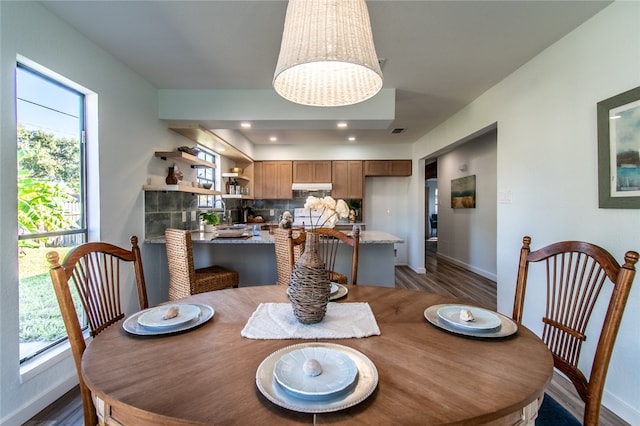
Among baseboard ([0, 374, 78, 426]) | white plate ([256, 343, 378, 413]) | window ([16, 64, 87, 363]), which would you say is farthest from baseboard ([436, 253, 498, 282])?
window ([16, 64, 87, 363])

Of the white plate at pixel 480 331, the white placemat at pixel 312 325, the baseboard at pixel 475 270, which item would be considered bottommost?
the baseboard at pixel 475 270

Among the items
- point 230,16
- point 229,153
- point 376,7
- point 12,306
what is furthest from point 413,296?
point 229,153

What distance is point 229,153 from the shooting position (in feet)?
14.8

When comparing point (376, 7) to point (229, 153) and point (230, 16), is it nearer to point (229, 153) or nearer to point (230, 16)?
point (230, 16)

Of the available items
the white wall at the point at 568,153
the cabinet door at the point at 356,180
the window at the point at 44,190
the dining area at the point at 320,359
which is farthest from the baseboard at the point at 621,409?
the cabinet door at the point at 356,180

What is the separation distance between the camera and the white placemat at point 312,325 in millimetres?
1004

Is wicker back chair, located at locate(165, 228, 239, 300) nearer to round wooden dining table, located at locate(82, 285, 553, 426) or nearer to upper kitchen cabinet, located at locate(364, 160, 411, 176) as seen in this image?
round wooden dining table, located at locate(82, 285, 553, 426)

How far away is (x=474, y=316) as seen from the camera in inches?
44.6

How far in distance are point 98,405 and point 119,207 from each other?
6.78ft

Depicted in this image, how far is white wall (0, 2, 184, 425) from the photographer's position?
1567 mm

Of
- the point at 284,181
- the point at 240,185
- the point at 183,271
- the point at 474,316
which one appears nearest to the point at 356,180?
the point at 284,181

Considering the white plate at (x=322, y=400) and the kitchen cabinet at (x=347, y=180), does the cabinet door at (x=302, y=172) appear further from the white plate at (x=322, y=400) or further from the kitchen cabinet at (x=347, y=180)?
the white plate at (x=322, y=400)

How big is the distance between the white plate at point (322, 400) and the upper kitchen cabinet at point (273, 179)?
4.91 m

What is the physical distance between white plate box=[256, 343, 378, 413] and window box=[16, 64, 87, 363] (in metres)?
1.86
